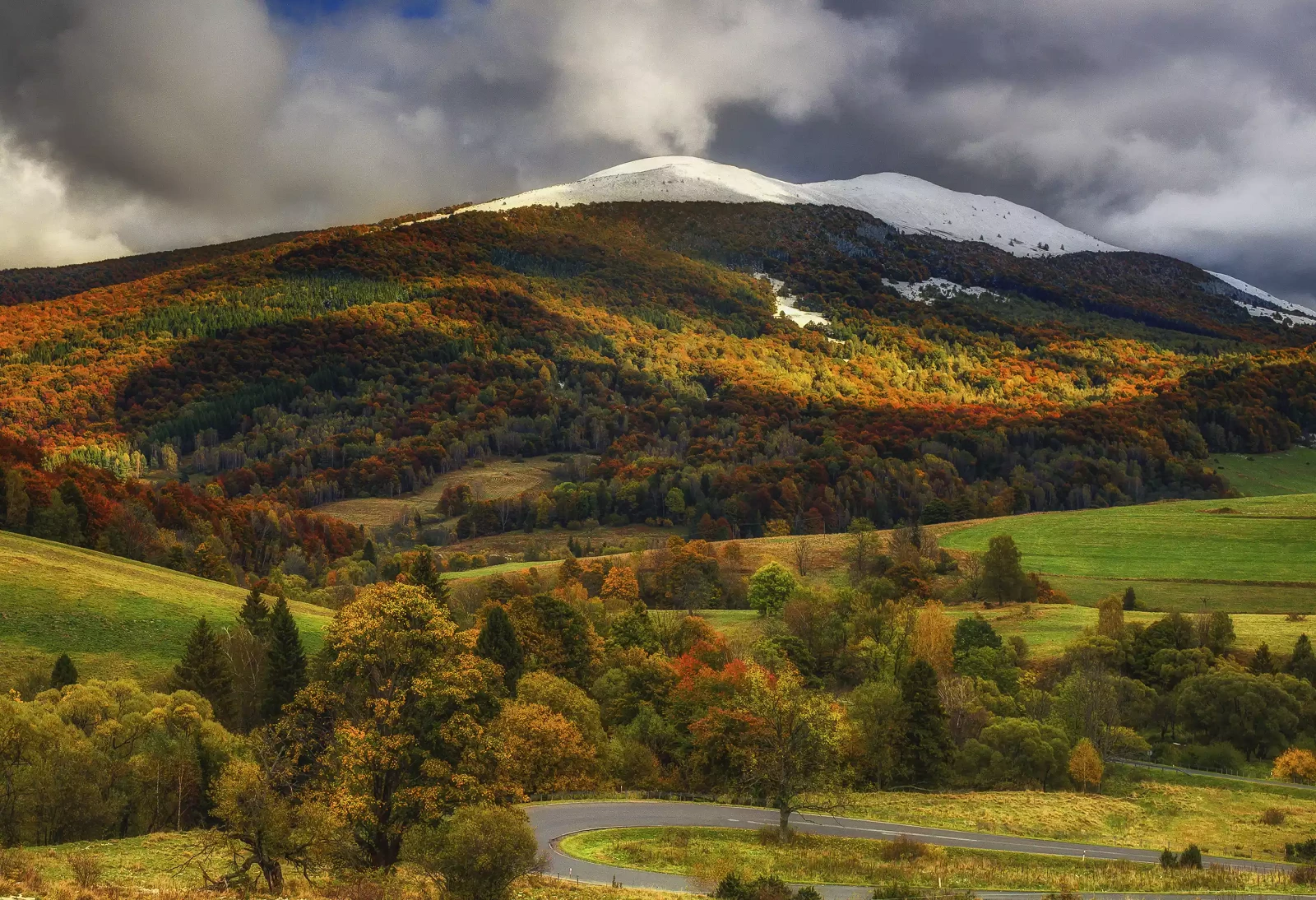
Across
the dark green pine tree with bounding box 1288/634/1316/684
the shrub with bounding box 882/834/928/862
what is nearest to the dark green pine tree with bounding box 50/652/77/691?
the shrub with bounding box 882/834/928/862

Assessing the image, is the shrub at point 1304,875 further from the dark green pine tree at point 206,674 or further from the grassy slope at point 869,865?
the dark green pine tree at point 206,674

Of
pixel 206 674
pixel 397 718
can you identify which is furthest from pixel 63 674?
pixel 397 718

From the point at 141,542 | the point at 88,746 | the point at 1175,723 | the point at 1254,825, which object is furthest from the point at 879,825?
the point at 141,542

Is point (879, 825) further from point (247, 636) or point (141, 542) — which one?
point (141, 542)

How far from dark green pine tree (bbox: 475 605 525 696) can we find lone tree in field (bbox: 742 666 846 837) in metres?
29.0

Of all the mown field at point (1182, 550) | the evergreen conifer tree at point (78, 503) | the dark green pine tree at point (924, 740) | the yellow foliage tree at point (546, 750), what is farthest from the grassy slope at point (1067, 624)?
the evergreen conifer tree at point (78, 503)

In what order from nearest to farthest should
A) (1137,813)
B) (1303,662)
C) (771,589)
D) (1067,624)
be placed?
1. (1137,813)
2. (1303,662)
3. (1067,624)
4. (771,589)

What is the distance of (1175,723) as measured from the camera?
93125 millimetres

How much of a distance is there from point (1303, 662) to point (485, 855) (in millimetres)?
90339

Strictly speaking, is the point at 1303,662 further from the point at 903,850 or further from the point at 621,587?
the point at 621,587

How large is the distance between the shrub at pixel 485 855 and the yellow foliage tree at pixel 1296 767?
6986 cm

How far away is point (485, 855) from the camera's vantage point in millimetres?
31078

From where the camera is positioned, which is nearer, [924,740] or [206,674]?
[206,674]

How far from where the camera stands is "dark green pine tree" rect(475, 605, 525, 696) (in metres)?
84.8
